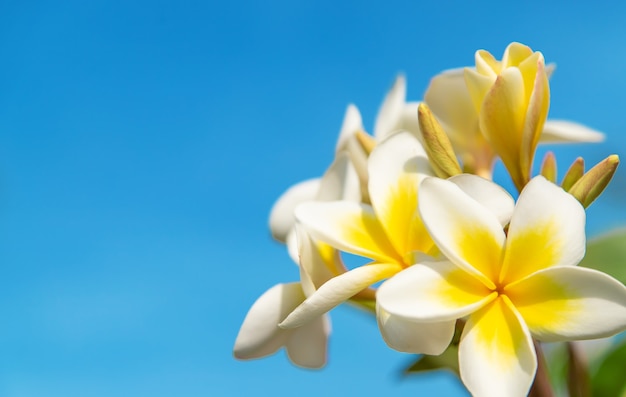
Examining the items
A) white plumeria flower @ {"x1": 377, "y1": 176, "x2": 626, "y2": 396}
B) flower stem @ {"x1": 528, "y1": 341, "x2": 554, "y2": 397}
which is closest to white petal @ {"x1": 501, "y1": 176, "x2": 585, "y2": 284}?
white plumeria flower @ {"x1": 377, "y1": 176, "x2": 626, "y2": 396}

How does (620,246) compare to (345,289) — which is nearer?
(345,289)

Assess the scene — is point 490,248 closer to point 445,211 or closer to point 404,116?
point 445,211

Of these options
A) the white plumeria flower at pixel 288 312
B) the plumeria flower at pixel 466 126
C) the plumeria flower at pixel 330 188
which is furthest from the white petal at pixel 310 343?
the plumeria flower at pixel 466 126

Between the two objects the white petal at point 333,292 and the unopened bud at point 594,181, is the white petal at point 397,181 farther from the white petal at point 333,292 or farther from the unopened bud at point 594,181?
the unopened bud at point 594,181

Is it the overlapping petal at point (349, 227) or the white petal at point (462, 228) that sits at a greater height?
the overlapping petal at point (349, 227)

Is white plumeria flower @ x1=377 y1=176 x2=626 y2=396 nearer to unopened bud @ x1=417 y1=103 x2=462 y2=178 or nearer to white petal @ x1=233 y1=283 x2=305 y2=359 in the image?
unopened bud @ x1=417 y1=103 x2=462 y2=178

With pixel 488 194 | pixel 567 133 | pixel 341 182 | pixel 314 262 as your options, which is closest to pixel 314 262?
pixel 314 262

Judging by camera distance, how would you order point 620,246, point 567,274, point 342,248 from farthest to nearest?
1. point 620,246
2. point 342,248
3. point 567,274

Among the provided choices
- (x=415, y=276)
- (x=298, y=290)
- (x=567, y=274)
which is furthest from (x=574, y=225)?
(x=298, y=290)
